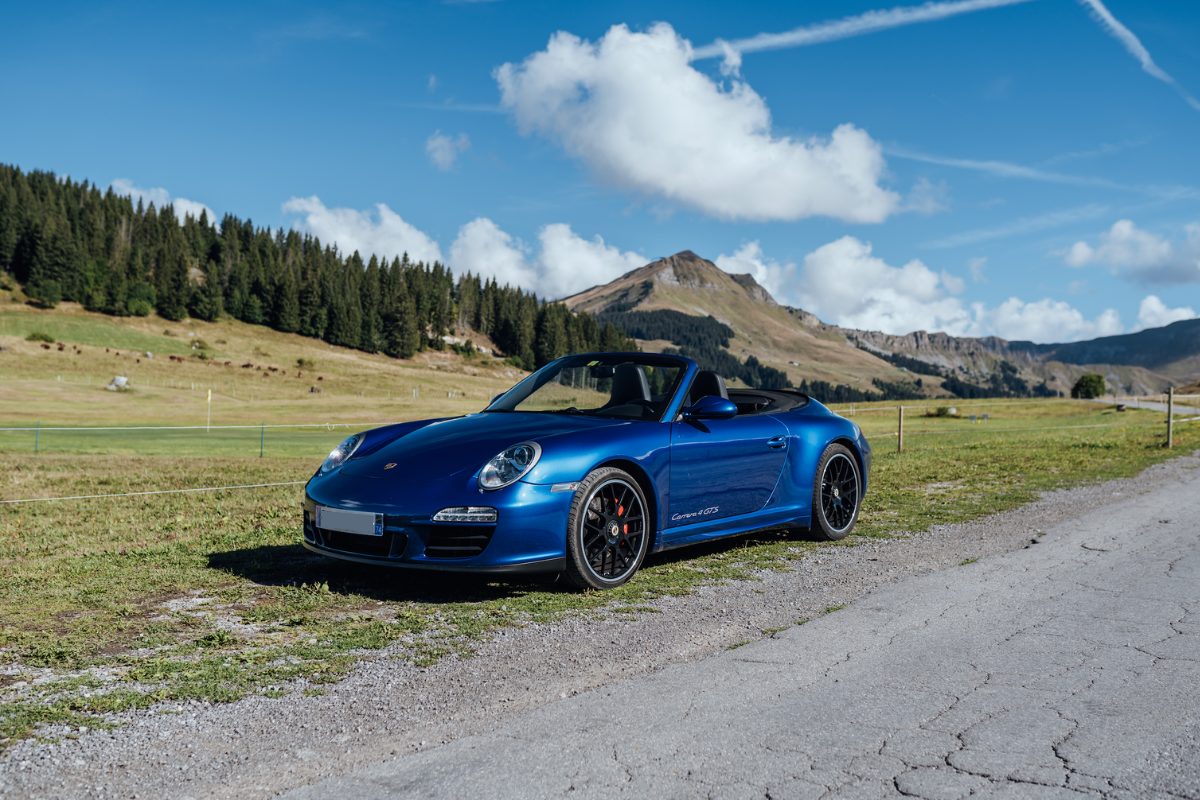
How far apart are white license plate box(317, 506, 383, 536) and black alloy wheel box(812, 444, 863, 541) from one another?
3864 millimetres

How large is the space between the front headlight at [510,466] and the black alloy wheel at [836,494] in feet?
10.0

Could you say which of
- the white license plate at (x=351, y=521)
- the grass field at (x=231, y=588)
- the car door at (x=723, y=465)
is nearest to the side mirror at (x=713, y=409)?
the car door at (x=723, y=465)

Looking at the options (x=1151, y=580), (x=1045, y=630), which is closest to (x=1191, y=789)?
(x=1045, y=630)

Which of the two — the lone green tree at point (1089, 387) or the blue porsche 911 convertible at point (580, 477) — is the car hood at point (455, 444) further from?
the lone green tree at point (1089, 387)

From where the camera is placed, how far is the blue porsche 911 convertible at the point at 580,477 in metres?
5.02

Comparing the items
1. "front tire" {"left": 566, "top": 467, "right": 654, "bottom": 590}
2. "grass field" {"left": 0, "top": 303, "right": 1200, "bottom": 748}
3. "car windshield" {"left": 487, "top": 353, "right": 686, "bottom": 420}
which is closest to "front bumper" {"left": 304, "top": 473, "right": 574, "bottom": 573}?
"front tire" {"left": 566, "top": 467, "right": 654, "bottom": 590}

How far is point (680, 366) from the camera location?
658cm

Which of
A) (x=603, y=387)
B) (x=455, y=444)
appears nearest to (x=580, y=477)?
(x=455, y=444)

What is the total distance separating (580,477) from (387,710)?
2.23 metres

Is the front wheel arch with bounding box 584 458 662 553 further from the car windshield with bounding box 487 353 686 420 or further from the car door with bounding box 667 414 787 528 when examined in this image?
the car windshield with bounding box 487 353 686 420

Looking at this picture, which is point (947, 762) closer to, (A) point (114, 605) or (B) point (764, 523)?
(B) point (764, 523)

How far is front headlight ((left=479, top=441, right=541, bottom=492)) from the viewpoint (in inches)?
200

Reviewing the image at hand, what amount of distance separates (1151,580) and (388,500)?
5363mm

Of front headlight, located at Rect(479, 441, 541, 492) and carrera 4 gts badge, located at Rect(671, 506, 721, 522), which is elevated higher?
front headlight, located at Rect(479, 441, 541, 492)
